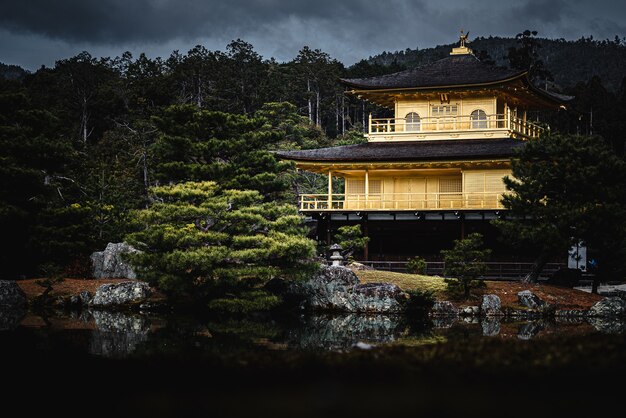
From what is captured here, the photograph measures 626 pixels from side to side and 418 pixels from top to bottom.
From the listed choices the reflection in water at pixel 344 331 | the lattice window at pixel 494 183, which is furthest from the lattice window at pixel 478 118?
the reflection in water at pixel 344 331

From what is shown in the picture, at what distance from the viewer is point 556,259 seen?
111 ft

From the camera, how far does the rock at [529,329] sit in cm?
1831

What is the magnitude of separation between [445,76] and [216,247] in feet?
61.5

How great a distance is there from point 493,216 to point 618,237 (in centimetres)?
672

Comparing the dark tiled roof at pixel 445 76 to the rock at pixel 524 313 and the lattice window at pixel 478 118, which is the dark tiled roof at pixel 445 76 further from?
the rock at pixel 524 313

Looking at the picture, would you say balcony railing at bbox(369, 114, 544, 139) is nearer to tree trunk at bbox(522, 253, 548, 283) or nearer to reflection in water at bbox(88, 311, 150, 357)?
tree trunk at bbox(522, 253, 548, 283)

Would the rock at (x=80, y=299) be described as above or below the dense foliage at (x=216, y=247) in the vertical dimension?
below

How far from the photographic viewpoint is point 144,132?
53312mm

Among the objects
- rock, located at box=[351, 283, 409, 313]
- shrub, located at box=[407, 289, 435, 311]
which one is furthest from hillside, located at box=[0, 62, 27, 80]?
shrub, located at box=[407, 289, 435, 311]

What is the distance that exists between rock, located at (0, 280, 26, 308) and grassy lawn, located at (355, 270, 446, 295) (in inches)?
462

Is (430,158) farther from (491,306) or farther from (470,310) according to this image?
(470,310)

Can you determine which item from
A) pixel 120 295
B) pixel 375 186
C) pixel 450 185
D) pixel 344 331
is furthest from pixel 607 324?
pixel 375 186

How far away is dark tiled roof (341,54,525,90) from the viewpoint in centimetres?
3666

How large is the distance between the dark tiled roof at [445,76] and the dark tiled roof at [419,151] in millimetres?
2872
